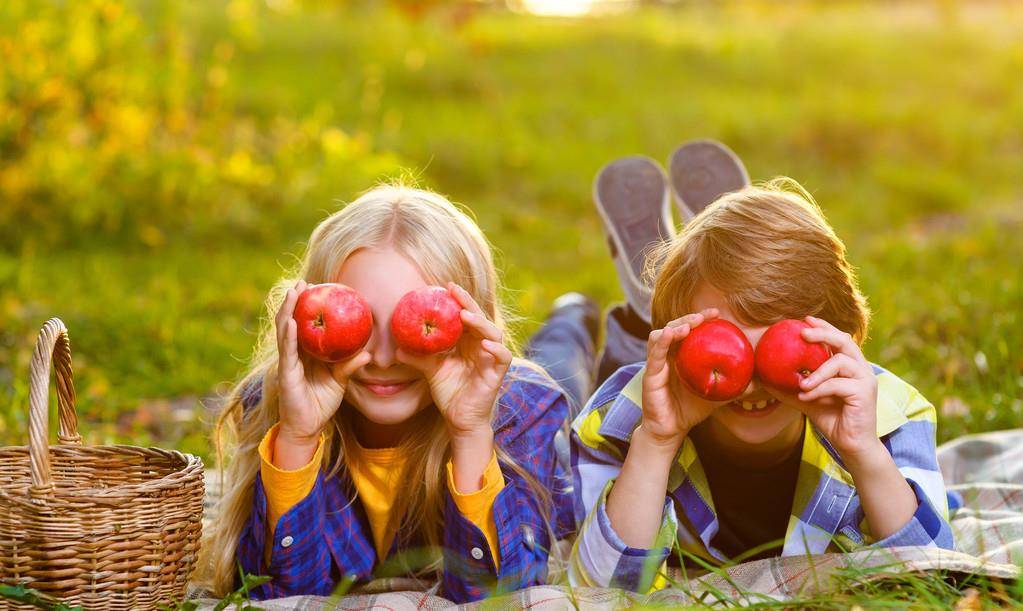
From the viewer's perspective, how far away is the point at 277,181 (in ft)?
23.4

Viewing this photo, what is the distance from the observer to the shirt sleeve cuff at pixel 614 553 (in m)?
2.23

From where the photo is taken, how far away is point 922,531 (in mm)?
2139

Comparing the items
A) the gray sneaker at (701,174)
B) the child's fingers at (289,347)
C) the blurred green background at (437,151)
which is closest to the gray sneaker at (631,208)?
the gray sneaker at (701,174)

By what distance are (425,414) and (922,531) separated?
1.10 metres

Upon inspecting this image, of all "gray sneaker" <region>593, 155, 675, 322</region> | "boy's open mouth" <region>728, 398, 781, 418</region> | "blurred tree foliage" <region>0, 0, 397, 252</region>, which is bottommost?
"boy's open mouth" <region>728, 398, 781, 418</region>

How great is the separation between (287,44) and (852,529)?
1051cm

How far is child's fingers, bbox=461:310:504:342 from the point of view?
2.14 meters

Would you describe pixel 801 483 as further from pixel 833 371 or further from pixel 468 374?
pixel 468 374

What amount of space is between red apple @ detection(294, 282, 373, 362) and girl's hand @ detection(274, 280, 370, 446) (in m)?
0.03

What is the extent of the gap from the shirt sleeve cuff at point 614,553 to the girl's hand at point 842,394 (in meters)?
0.40

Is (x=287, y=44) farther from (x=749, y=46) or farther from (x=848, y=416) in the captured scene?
(x=848, y=416)

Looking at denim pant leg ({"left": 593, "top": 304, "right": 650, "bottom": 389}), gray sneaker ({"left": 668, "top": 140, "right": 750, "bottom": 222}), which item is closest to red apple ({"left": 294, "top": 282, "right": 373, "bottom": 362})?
denim pant leg ({"left": 593, "top": 304, "right": 650, "bottom": 389})

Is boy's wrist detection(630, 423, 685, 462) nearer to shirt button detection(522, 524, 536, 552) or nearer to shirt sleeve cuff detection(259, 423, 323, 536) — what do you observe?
shirt button detection(522, 524, 536, 552)

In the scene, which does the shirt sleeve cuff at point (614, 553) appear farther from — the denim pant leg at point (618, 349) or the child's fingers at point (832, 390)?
the denim pant leg at point (618, 349)
